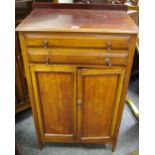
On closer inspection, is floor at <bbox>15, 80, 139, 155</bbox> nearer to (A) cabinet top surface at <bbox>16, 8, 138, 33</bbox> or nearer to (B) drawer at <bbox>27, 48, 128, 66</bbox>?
(B) drawer at <bbox>27, 48, 128, 66</bbox>


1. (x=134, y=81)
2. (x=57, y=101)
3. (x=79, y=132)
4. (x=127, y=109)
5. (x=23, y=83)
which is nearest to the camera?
(x=57, y=101)

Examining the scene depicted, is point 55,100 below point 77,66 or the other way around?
below

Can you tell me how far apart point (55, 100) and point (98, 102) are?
27 cm

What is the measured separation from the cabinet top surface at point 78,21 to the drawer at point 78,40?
0.04 m

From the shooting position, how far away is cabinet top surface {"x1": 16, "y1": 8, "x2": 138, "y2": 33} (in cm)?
97

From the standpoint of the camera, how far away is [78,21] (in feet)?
3.54

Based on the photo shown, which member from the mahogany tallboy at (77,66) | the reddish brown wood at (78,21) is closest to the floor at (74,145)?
the mahogany tallboy at (77,66)

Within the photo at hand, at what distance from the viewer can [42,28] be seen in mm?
977

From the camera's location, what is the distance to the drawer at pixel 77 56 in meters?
1.04

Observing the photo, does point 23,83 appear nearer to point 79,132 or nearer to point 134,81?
point 79,132

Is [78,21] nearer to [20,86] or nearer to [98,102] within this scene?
[98,102]

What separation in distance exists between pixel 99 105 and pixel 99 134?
0.27m

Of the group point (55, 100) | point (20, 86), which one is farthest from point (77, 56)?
point (20, 86)

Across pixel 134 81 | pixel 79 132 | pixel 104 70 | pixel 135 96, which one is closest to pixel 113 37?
pixel 104 70
